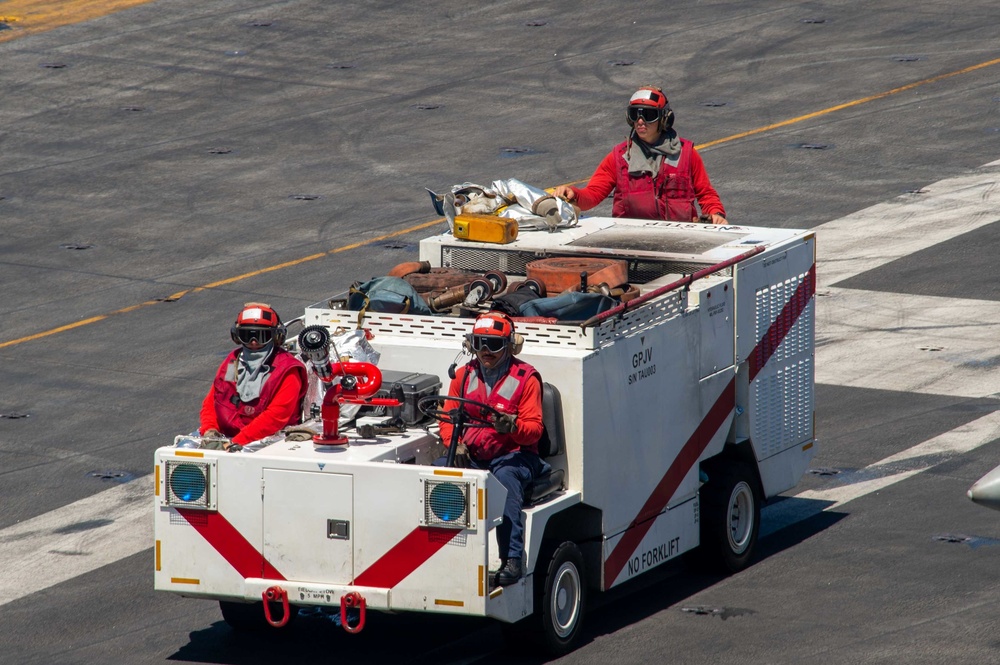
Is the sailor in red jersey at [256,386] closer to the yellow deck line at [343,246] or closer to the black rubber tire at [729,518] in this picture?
the black rubber tire at [729,518]

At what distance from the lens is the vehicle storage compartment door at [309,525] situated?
10.7m

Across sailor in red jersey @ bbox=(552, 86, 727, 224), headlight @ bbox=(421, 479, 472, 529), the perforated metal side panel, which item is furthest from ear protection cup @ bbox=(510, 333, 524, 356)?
sailor in red jersey @ bbox=(552, 86, 727, 224)

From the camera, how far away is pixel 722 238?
13750mm

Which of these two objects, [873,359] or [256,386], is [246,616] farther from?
[873,359]

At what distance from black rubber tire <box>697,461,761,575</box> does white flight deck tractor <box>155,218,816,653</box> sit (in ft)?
0.05

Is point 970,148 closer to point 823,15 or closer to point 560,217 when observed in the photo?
point 823,15

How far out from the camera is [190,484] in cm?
1096

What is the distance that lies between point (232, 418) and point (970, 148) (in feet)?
53.1

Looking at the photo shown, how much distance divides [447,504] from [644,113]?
18.1 feet

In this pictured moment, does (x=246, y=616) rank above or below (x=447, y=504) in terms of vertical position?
below

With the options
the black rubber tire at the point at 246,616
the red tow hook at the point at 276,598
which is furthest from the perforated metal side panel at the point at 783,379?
the red tow hook at the point at 276,598

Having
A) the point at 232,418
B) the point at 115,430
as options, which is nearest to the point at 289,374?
the point at 232,418

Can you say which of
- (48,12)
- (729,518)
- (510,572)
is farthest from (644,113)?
(48,12)

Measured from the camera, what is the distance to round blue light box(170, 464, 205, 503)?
10.9m
